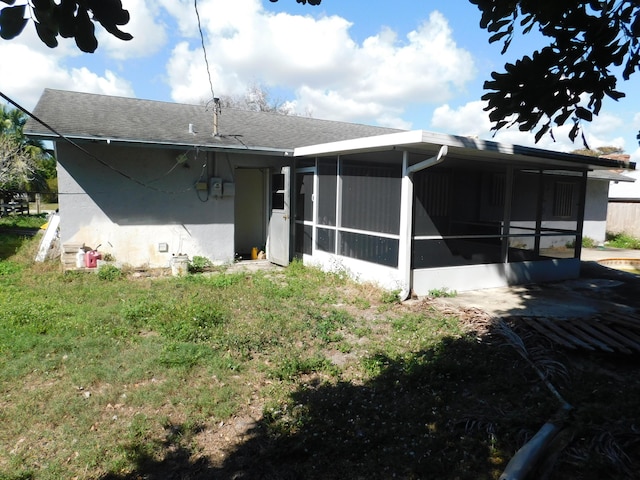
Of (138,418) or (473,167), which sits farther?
(473,167)

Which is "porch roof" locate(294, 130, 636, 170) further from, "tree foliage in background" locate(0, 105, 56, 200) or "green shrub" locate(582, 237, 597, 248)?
"tree foliage in background" locate(0, 105, 56, 200)

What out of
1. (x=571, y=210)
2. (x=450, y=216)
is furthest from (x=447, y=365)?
(x=571, y=210)

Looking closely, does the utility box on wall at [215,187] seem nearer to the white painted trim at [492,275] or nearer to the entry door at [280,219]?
the entry door at [280,219]

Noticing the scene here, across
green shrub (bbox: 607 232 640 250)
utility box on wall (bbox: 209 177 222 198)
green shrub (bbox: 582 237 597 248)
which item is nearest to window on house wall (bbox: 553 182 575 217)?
utility box on wall (bbox: 209 177 222 198)

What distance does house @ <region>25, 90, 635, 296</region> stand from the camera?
7.43 m

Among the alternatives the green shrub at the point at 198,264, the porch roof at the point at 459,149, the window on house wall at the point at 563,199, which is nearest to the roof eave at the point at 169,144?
the porch roof at the point at 459,149

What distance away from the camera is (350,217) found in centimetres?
830

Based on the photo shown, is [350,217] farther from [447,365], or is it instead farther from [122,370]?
[122,370]

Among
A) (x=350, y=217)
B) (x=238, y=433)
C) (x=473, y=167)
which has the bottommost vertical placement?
(x=238, y=433)

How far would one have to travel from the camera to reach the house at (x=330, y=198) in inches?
293

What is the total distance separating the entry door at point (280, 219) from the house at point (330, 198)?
0.12 ft

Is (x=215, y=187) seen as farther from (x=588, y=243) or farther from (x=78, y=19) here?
(x=588, y=243)

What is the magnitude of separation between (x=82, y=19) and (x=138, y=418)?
303cm

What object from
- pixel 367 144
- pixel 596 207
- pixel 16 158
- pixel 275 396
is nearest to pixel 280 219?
pixel 367 144
